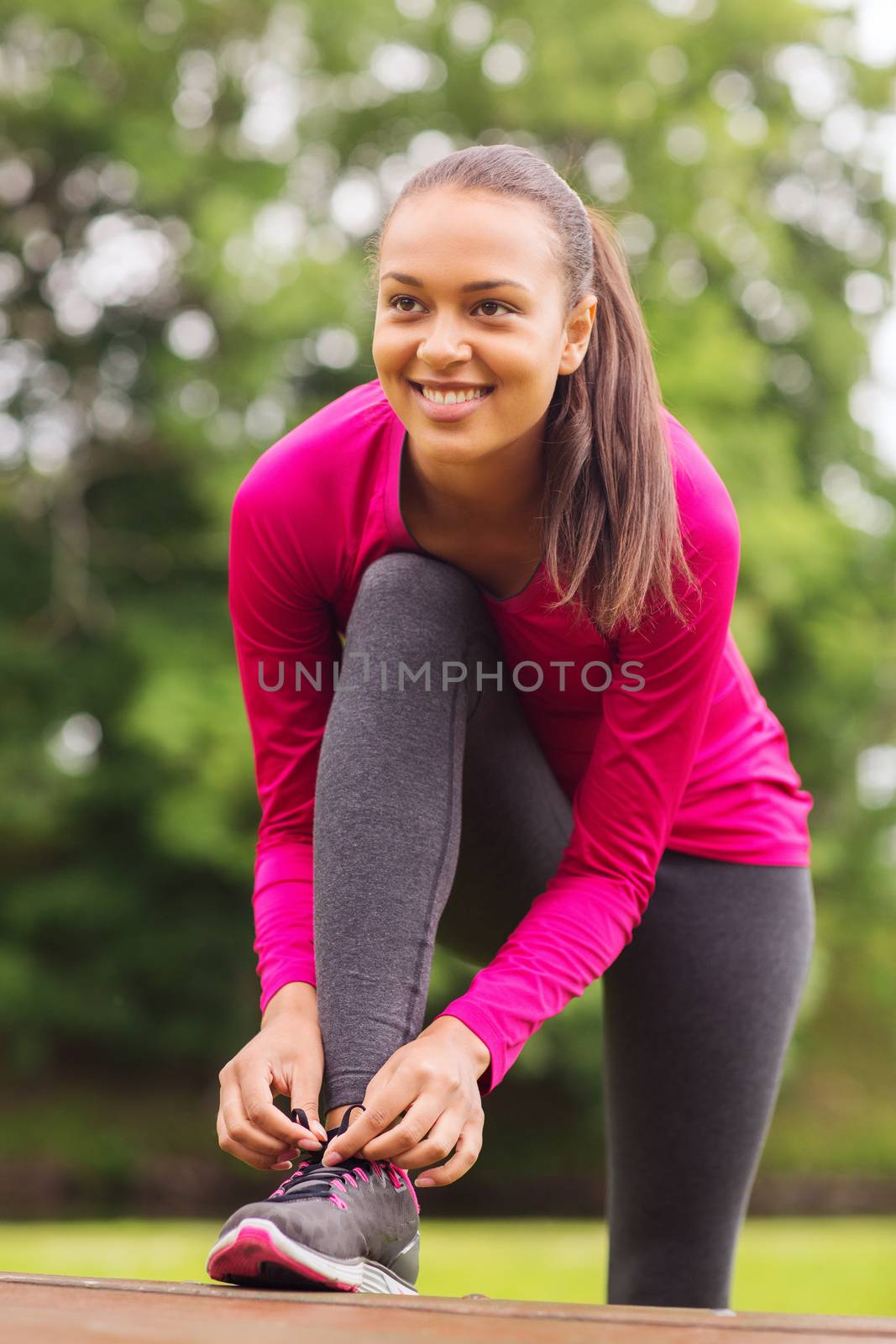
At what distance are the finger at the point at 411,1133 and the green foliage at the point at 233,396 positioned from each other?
7763mm

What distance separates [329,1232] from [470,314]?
89cm

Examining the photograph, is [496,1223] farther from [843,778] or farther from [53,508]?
[53,508]

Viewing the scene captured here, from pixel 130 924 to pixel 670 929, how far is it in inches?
359

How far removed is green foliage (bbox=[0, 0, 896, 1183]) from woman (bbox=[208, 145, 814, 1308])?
23.6 ft

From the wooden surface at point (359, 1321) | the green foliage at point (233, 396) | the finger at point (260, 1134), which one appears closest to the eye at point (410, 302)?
the finger at point (260, 1134)

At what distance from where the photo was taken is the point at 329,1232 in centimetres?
122

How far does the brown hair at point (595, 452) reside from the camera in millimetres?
1555

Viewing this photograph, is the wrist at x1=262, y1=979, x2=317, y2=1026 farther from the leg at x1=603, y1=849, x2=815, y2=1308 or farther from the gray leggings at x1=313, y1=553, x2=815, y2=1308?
the leg at x1=603, y1=849, x2=815, y2=1308

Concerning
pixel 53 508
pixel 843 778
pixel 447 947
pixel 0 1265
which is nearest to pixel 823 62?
pixel 843 778

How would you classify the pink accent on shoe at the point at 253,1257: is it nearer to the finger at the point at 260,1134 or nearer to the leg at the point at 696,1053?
the finger at the point at 260,1134

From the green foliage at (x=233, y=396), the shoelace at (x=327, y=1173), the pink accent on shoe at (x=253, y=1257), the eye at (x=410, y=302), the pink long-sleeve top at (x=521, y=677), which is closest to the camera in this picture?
the pink accent on shoe at (x=253, y=1257)

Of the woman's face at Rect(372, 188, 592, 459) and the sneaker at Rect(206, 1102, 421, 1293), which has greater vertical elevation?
the woman's face at Rect(372, 188, 592, 459)

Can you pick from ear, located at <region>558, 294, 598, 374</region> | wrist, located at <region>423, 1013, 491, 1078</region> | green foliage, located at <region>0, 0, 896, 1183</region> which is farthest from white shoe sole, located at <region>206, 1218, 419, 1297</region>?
green foliage, located at <region>0, 0, 896, 1183</region>

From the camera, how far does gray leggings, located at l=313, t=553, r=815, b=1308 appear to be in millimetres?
1433
